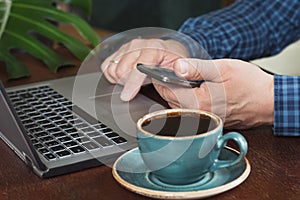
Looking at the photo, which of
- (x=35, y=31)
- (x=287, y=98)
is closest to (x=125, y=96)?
(x=287, y=98)

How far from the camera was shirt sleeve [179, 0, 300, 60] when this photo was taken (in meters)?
1.37

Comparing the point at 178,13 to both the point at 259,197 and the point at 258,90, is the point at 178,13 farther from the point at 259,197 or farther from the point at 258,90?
the point at 259,197

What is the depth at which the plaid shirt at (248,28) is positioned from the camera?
54.0 inches

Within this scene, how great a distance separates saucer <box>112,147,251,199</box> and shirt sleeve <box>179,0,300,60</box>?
62 cm

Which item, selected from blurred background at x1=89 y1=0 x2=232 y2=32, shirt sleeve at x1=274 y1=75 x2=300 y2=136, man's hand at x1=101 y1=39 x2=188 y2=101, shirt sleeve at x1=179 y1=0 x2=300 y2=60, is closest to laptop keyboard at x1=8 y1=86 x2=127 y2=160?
man's hand at x1=101 y1=39 x2=188 y2=101

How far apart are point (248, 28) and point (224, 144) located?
2.61ft

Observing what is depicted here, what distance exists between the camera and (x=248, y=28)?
56.6 inches

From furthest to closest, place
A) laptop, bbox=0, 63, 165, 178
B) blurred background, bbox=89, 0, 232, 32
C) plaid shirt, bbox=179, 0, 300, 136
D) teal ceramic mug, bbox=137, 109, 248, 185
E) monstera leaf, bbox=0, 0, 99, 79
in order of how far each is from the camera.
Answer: blurred background, bbox=89, 0, 232, 32
plaid shirt, bbox=179, 0, 300, 136
monstera leaf, bbox=0, 0, 99, 79
laptop, bbox=0, 63, 165, 178
teal ceramic mug, bbox=137, 109, 248, 185

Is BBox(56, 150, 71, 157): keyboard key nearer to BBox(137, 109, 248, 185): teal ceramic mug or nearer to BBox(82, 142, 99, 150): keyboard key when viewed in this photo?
BBox(82, 142, 99, 150): keyboard key

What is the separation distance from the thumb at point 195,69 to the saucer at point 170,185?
0.49 feet

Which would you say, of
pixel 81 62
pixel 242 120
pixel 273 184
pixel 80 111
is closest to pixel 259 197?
pixel 273 184

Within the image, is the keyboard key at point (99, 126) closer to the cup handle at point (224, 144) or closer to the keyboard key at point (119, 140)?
the keyboard key at point (119, 140)

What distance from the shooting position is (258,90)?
910mm

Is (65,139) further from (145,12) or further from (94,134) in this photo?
(145,12)
